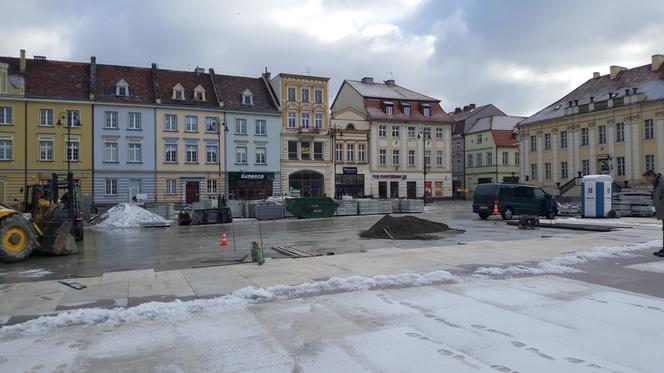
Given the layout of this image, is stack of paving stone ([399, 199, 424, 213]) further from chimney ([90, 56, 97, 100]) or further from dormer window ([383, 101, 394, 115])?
chimney ([90, 56, 97, 100])

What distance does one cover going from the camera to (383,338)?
220 inches

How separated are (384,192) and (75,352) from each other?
199ft

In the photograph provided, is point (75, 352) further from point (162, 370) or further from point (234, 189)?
point (234, 189)

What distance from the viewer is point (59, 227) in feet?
50.3

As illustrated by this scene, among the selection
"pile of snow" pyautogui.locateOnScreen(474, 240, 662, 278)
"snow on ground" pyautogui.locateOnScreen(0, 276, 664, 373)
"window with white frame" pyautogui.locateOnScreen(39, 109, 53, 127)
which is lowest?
"snow on ground" pyautogui.locateOnScreen(0, 276, 664, 373)

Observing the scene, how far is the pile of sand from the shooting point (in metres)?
18.2

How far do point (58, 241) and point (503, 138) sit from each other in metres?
69.3

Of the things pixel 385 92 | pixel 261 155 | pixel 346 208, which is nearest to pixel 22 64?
pixel 261 155

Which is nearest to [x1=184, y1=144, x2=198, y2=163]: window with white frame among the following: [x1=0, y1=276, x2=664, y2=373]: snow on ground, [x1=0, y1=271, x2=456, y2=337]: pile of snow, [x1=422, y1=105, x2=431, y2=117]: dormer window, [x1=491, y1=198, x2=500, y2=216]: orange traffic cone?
[x1=422, y1=105, x2=431, y2=117]: dormer window

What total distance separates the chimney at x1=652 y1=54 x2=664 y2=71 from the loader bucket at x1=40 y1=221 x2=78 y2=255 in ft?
189

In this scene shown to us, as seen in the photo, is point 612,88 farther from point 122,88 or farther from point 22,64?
point 22,64

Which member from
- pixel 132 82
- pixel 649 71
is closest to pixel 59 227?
pixel 132 82

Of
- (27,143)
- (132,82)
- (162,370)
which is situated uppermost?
(132,82)

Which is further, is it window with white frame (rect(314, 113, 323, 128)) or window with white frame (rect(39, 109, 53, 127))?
window with white frame (rect(314, 113, 323, 128))
